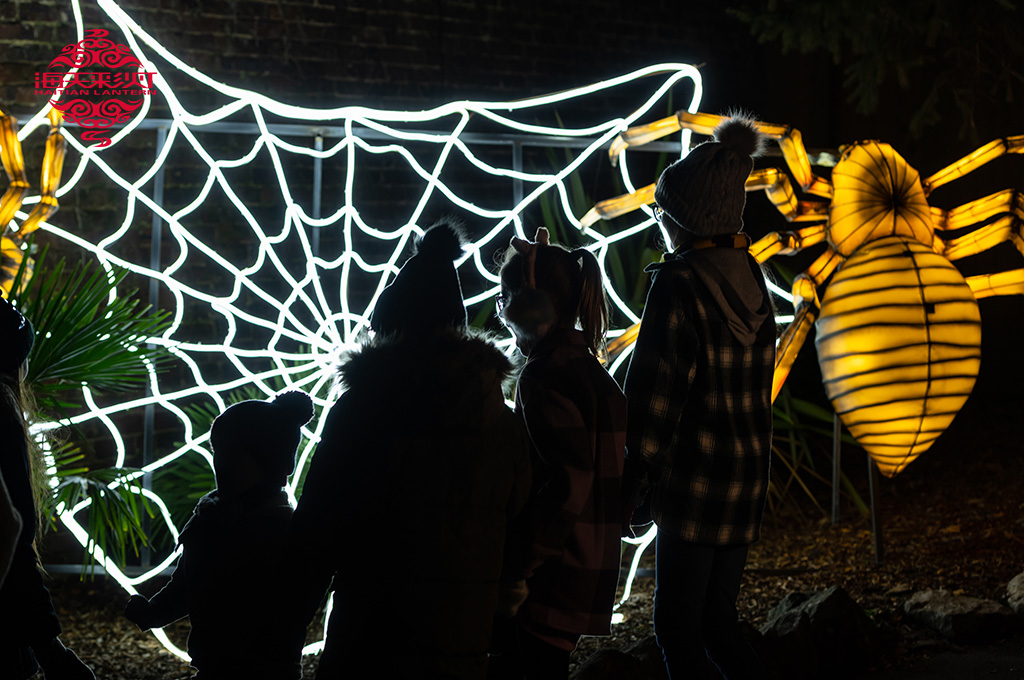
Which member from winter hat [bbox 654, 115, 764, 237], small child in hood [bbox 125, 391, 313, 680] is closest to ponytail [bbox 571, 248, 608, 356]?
winter hat [bbox 654, 115, 764, 237]

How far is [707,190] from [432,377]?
856 mm

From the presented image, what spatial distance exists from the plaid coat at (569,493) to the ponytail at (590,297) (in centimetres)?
10

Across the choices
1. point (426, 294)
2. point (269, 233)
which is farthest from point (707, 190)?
point (269, 233)

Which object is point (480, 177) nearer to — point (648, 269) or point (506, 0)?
point (506, 0)

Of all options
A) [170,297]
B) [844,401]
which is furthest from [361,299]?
[844,401]

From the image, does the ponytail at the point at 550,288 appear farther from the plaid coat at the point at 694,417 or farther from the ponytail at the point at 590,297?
the plaid coat at the point at 694,417

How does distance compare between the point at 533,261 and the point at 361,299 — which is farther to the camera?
the point at 361,299

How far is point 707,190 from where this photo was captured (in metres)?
2.21

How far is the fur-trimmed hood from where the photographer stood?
5.96 ft

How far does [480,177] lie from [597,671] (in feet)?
11.5

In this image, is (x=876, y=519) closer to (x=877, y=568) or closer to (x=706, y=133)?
(x=877, y=568)

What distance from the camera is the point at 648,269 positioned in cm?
222

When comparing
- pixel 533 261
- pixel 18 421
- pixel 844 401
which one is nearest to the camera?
pixel 18 421

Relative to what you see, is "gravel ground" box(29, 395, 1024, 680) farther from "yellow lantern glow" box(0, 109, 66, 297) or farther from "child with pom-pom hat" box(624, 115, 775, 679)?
"yellow lantern glow" box(0, 109, 66, 297)
